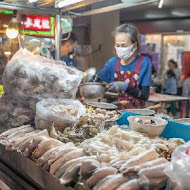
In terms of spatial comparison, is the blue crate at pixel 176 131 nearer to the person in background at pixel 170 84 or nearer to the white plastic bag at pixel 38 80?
the white plastic bag at pixel 38 80

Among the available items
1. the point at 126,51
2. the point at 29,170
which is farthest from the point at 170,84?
the point at 29,170

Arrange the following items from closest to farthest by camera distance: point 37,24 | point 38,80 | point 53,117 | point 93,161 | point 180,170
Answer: point 180,170, point 93,161, point 53,117, point 38,80, point 37,24

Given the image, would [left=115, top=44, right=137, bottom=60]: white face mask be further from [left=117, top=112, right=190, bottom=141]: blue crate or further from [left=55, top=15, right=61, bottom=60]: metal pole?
[left=117, top=112, right=190, bottom=141]: blue crate

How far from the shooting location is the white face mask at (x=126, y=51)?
13.0ft

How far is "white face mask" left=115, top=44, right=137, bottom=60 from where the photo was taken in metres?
3.96

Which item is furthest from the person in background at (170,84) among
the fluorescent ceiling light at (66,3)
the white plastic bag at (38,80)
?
the white plastic bag at (38,80)

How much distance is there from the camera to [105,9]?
4047 millimetres

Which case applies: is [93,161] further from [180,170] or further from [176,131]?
[176,131]

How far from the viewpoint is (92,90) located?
3.45 metres

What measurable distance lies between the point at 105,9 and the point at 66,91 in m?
1.58

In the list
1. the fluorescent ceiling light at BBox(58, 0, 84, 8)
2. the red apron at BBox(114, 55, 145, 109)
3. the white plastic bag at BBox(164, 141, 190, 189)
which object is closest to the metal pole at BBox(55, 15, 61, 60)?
the fluorescent ceiling light at BBox(58, 0, 84, 8)

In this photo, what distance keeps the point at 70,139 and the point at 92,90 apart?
1263 millimetres

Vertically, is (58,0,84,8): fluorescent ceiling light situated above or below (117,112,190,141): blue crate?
above

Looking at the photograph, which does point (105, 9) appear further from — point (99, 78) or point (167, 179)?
point (167, 179)
